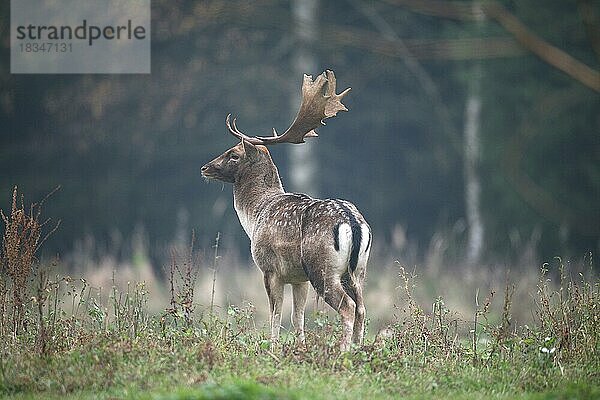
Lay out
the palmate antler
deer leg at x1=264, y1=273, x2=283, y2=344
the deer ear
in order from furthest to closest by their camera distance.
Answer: the deer ear, the palmate antler, deer leg at x1=264, y1=273, x2=283, y2=344

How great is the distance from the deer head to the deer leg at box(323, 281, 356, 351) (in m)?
1.56

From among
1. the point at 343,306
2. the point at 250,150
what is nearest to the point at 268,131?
the point at 250,150

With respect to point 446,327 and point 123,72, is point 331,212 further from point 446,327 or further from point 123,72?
point 123,72

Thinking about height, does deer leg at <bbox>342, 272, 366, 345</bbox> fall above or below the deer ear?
below

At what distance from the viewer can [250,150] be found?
939 cm

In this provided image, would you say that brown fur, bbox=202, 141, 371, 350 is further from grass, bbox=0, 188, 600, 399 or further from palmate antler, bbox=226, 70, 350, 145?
palmate antler, bbox=226, 70, 350, 145

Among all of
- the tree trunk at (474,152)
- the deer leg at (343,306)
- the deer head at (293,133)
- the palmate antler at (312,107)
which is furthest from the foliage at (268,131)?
the deer leg at (343,306)

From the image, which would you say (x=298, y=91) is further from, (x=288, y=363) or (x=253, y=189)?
(x=288, y=363)

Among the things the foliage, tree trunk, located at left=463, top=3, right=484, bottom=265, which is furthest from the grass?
tree trunk, located at left=463, top=3, right=484, bottom=265

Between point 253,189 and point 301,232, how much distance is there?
1.22 m

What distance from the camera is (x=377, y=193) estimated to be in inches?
1009

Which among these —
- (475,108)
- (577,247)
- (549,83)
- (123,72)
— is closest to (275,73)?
(123,72)

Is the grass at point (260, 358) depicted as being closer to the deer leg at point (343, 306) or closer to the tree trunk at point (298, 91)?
the deer leg at point (343, 306)

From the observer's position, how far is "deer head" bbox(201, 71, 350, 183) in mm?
9023
